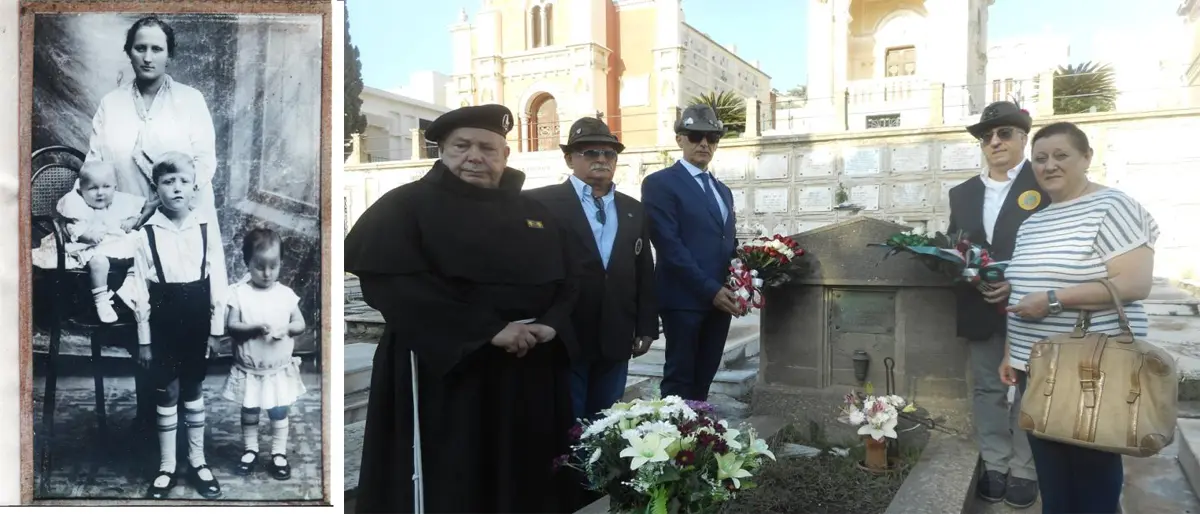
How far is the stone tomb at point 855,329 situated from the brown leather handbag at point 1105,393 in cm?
137

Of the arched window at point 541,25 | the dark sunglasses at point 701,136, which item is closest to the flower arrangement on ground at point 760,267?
the dark sunglasses at point 701,136

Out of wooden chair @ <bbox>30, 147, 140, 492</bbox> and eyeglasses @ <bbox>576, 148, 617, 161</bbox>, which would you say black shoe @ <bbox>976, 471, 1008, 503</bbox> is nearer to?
eyeglasses @ <bbox>576, 148, 617, 161</bbox>

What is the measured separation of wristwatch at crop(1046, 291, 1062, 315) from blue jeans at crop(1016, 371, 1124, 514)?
435 millimetres

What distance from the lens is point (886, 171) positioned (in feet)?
32.5

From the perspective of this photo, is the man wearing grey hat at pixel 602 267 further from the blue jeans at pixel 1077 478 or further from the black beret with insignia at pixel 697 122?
the blue jeans at pixel 1077 478

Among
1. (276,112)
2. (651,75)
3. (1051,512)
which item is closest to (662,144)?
(651,75)

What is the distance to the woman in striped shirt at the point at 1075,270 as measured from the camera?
7.36 feet

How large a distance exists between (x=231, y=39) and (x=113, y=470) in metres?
2.02

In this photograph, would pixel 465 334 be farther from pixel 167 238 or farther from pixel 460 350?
pixel 167 238

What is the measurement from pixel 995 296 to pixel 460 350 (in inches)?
82.4

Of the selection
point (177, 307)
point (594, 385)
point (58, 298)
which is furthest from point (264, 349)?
point (594, 385)

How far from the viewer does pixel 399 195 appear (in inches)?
96.8

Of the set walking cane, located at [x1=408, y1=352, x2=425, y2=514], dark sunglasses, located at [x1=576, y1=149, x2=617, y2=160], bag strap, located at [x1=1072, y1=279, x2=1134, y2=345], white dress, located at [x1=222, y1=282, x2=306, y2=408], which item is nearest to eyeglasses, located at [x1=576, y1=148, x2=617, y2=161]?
dark sunglasses, located at [x1=576, y1=149, x2=617, y2=160]

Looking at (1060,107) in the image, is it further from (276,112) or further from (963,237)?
(276,112)
